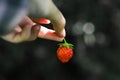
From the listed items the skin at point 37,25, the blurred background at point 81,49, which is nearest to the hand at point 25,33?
the skin at point 37,25

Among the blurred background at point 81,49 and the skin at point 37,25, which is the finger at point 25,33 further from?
the blurred background at point 81,49

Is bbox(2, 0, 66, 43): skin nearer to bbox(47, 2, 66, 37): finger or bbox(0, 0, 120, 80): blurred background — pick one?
bbox(47, 2, 66, 37): finger

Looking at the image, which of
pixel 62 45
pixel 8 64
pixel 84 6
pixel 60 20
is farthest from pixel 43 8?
pixel 8 64

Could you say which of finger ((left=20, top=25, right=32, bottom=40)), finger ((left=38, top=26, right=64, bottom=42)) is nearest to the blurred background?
finger ((left=38, top=26, right=64, bottom=42))

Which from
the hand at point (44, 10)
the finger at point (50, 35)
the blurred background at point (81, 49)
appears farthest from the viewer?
the blurred background at point (81, 49)

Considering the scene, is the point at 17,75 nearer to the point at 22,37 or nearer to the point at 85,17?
the point at 85,17
